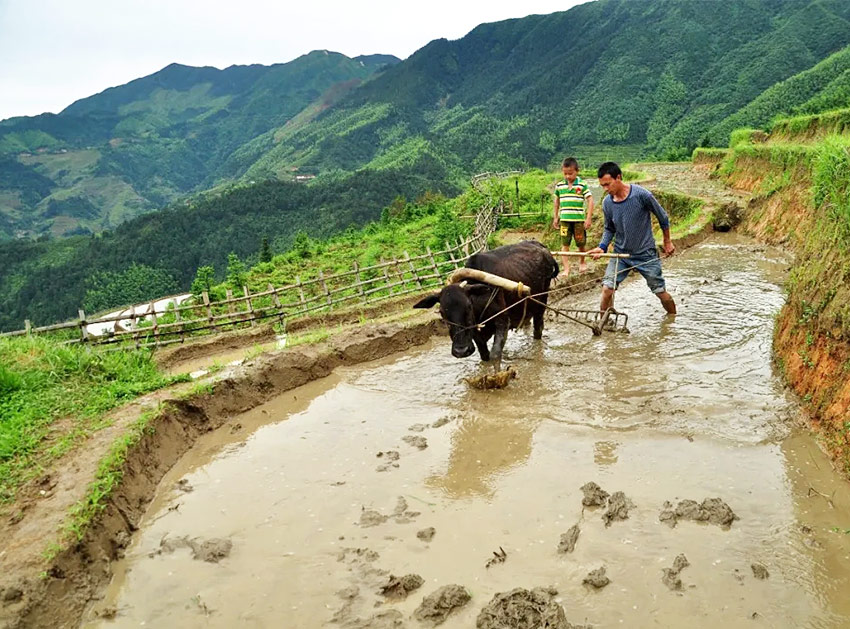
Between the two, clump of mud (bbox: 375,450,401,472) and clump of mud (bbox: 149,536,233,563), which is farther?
clump of mud (bbox: 375,450,401,472)

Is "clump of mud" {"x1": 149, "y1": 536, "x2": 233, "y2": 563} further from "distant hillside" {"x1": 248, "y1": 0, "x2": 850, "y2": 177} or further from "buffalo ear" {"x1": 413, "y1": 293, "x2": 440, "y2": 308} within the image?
"distant hillside" {"x1": 248, "y1": 0, "x2": 850, "y2": 177}

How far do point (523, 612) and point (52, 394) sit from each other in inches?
234

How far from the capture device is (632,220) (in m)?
8.22

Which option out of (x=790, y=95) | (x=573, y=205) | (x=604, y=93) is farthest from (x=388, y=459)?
(x=604, y=93)

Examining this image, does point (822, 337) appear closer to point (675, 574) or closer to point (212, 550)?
point (675, 574)

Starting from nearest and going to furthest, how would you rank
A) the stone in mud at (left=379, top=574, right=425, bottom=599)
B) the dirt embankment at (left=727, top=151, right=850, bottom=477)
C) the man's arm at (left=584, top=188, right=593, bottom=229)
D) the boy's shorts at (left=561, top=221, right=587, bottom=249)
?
the stone in mud at (left=379, top=574, right=425, bottom=599)
the dirt embankment at (left=727, top=151, right=850, bottom=477)
the man's arm at (left=584, top=188, right=593, bottom=229)
the boy's shorts at (left=561, top=221, right=587, bottom=249)

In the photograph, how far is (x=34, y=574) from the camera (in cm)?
412

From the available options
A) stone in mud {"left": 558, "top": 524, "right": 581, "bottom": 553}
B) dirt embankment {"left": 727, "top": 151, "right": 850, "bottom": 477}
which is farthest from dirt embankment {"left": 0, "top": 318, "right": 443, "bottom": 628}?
dirt embankment {"left": 727, "top": 151, "right": 850, "bottom": 477}

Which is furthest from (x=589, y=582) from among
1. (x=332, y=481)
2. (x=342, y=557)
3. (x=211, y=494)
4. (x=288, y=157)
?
(x=288, y=157)

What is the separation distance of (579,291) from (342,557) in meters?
8.48

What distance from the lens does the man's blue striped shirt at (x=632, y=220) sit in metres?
8.08

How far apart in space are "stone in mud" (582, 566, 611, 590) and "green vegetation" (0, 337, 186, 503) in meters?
4.66

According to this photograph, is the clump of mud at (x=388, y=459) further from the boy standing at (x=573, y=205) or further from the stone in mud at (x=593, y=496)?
the boy standing at (x=573, y=205)

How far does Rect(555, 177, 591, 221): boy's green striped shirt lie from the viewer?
10.0m
